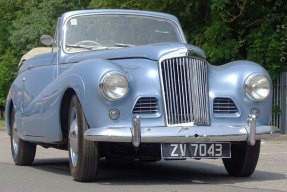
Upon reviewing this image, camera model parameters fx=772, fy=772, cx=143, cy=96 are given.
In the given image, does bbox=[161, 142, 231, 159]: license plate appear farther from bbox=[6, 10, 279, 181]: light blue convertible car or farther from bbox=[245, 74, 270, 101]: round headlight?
bbox=[245, 74, 270, 101]: round headlight

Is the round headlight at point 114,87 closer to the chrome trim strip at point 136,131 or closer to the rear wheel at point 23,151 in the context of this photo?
the chrome trim strip at point 136,131

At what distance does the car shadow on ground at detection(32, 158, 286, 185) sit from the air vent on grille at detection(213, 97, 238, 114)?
0.77 metres

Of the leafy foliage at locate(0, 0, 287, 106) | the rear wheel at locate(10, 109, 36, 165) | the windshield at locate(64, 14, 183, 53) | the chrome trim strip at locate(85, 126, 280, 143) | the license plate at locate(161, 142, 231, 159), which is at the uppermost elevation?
the windshield at locate(64, 14, 183, 53)

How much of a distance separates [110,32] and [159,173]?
1.83 metres

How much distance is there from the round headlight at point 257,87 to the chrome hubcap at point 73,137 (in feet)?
5.94

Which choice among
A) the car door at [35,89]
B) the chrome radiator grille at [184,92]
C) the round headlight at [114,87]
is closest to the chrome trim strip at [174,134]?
the chrome radiator grille at [184,92]

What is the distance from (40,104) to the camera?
30.7ft

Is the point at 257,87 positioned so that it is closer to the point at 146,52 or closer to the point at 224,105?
the point at 224,105

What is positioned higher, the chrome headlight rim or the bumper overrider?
the chrome headlight rim

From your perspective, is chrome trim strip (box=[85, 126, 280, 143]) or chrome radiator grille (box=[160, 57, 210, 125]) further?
chrome radiator grille (box=[160, 57, 210, 125])

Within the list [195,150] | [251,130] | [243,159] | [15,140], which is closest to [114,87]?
[195,150]

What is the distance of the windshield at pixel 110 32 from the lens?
9.42 meters

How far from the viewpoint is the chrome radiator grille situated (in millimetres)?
7691

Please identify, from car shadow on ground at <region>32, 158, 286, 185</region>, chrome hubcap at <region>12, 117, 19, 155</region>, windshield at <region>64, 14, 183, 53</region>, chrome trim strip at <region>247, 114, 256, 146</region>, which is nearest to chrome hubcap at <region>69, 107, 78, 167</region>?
car shadow on ground at <region>32, 158, 286, 185</region>
